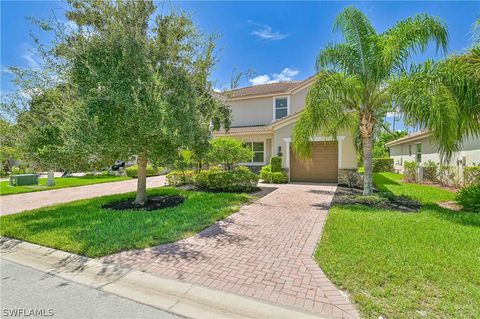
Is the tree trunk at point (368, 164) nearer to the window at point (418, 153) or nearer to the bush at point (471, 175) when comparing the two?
the bush at point (471, 175)

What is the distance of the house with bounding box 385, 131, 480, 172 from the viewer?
13098 mm

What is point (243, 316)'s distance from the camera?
3.08 meters

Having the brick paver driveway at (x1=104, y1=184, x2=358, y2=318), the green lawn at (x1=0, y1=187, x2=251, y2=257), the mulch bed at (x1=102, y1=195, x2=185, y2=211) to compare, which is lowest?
the brick paver driveway at (x1=104, y1=184, x2=358, y2=318)

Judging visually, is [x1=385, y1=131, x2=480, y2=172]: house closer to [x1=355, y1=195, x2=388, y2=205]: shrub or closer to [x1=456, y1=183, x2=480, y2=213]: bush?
[x1=456, y1=183, x2=480, y2=213]: bush

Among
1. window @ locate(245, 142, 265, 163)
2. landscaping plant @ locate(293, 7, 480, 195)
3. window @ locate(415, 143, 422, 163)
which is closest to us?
landscaping plant @ locate(293, 7, 480, 195)

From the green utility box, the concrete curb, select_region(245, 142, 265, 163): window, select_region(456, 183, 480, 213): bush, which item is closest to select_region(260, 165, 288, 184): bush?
select_region(245, 142, 265, 163): window

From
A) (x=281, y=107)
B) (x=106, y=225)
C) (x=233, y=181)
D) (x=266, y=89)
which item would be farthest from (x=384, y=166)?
(x=106, y=225)

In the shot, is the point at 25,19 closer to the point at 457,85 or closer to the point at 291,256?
the point at 291,256

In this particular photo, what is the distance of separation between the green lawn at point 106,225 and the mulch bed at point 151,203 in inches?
17.8

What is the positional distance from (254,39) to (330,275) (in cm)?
1427

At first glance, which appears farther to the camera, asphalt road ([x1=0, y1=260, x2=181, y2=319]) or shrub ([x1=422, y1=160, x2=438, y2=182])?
shrub ([x1=422, y1=160, x2=438, y2=182])

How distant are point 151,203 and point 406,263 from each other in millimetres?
8373

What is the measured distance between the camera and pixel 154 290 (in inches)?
146

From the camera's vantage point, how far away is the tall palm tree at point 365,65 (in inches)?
345
